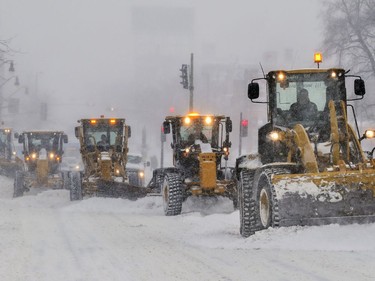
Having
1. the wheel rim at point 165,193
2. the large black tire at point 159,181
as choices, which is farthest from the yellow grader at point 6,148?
the wheel rim at point 165,193

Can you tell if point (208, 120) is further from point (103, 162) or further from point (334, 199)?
point (334, 199)

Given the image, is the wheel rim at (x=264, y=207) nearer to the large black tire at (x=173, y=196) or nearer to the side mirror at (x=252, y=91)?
the side mirror at (x=252, y=91)

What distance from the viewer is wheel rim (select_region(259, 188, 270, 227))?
9000 mm

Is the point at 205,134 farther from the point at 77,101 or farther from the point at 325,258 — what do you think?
the point at 77,101

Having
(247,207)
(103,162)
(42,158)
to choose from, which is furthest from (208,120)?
(42,158)

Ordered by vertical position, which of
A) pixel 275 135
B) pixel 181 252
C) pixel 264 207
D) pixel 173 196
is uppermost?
pixel 275 135

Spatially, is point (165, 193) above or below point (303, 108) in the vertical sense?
below

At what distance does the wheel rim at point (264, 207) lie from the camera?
29.5 feet

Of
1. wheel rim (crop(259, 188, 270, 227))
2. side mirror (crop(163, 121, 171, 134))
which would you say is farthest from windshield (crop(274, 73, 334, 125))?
side mirror (crop(163, 121, 171, 134))

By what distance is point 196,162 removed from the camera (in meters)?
15.9

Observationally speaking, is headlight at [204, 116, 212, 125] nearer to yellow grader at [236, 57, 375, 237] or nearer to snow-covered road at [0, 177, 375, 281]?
snow-covered road at [0, 177, 375, 281]

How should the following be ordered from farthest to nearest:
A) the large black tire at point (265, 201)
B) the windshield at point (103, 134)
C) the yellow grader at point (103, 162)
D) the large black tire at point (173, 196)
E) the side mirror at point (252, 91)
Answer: the windshield at point (103, 134), the yellow grader at point (103, 162), the large black tire at point (173, 196), the side mirror at point (252, 91), the large black tire at point (265, 201)

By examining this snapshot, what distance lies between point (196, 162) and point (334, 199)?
25.1ft

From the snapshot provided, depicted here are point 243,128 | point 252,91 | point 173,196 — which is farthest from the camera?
point 243,128
